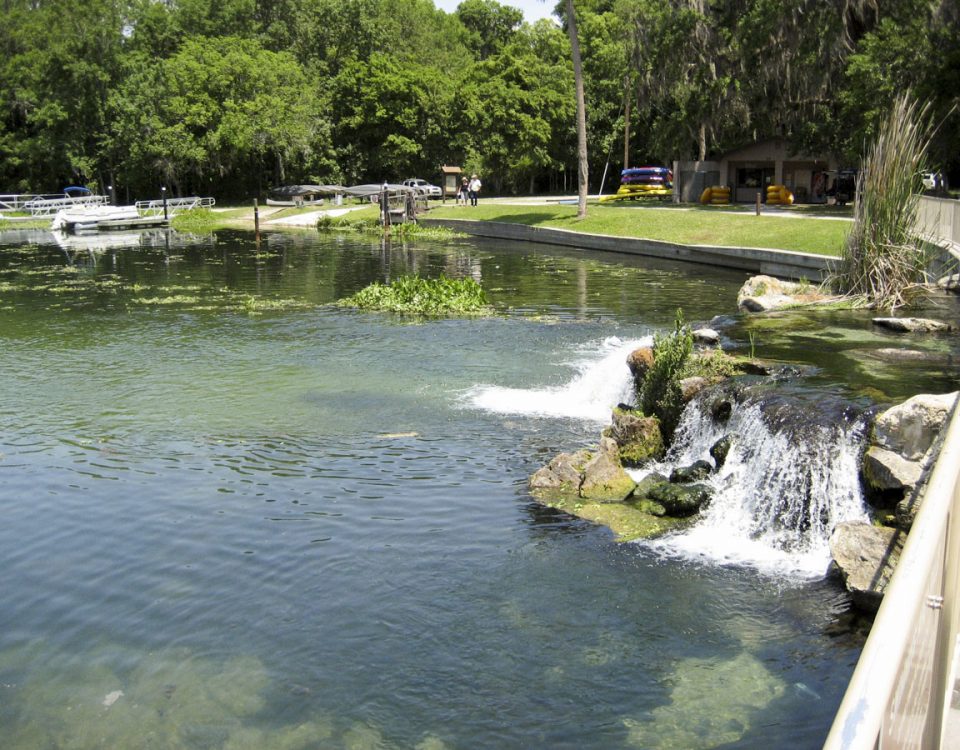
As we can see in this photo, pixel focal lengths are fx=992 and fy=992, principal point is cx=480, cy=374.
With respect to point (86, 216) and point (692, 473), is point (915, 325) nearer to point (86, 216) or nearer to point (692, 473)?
point (692, 473)

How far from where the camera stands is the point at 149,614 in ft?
27.9

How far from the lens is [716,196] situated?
2007 inches

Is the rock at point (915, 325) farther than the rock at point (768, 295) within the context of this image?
No

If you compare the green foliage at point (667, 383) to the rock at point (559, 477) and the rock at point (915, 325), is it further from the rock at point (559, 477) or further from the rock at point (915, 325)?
the rock at point (915, 325)

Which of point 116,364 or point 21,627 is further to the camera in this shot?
point 116,364

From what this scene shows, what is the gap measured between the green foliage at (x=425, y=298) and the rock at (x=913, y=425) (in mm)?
13835

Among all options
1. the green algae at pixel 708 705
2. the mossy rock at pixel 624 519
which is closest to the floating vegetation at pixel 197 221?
the mossy rock at pixel 624 519

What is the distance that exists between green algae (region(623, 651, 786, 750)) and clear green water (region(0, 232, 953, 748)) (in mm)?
20

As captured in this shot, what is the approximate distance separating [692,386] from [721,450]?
1.64m

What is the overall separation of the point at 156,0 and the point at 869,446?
8979 centimetres

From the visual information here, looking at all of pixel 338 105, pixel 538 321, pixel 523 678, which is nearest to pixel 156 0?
pixel 338 105

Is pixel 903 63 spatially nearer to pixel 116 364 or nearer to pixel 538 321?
pixel 538 321


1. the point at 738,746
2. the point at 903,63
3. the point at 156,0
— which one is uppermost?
the point at 156,0

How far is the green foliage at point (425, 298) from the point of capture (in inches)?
930
